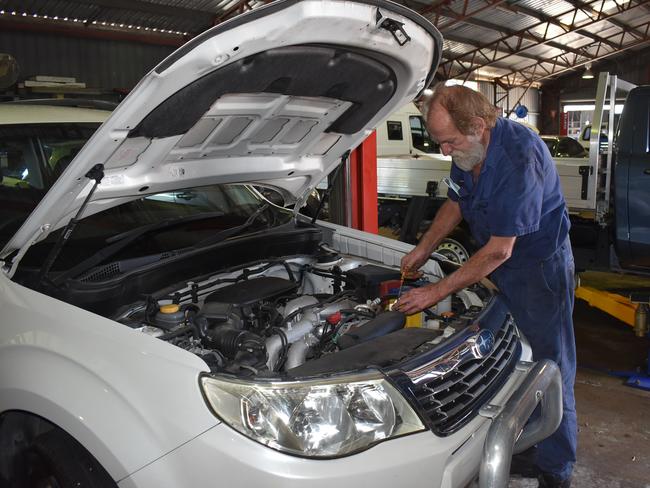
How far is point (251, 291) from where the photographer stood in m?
2.17

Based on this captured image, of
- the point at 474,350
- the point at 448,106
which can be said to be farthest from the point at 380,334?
the point at 448,106

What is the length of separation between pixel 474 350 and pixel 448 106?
912 millimetres

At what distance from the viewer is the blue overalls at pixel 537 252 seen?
2236 millimetres

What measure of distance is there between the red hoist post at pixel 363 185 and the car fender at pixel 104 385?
3289mm

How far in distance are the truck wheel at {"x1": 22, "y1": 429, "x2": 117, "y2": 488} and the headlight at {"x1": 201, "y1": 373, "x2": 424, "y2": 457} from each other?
0.37 m

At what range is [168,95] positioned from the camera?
1.64m

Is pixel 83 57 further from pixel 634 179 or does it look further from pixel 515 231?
pixel 515 231

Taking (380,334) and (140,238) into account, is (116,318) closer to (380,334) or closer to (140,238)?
(140,238)

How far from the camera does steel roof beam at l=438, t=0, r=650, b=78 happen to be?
14422mm

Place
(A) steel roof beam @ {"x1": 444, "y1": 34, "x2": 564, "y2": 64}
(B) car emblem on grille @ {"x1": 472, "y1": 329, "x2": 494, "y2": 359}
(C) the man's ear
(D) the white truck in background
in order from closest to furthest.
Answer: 1. (B) car emblem on grille @ {"x1": 472, "y1": 329, "x2": 494, "y2": 359}
2. (C) the man's ear
3. (D) the white truck in background
4. (A) steel roof beam @ {"x1": 444, "y1": 34, "x2": 564, "y2": 64}

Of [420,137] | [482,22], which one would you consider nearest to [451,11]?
[482,22]

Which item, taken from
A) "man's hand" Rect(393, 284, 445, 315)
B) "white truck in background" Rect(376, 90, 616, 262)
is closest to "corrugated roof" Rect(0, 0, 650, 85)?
"white truck in background" Rect(376, 90, 616, 262)

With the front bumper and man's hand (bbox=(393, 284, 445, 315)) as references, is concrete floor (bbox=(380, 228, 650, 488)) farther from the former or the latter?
the front bumper

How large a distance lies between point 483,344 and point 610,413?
71.0 inches
